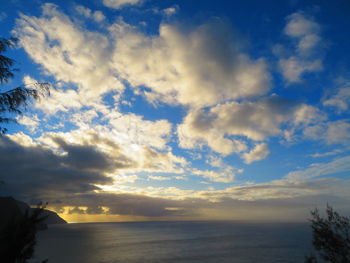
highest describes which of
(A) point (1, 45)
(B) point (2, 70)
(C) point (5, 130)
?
(A) point (1, 45)

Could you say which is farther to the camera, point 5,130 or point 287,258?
point 287,258

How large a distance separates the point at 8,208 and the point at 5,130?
490ft

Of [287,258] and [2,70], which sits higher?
[2,70]

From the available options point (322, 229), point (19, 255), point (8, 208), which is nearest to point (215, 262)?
point (322, 229)

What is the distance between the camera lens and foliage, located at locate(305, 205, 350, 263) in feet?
57.6

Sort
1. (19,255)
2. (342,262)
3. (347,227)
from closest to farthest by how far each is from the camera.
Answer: (19,255), (342,262), (347,227)

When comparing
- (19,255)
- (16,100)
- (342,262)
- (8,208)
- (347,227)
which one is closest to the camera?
(16,100)

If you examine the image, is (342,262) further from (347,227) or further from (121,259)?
(121,259)

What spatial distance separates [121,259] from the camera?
81562 millimetres

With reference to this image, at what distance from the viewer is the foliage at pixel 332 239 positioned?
17547 mm

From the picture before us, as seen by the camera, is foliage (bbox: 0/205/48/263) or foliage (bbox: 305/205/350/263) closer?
foliage (bbox: 0/205/48/263)

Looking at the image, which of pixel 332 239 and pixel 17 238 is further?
pixel 332 239

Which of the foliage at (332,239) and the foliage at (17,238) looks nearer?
the foliage at (17,238)

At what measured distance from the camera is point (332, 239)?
1820 cm
